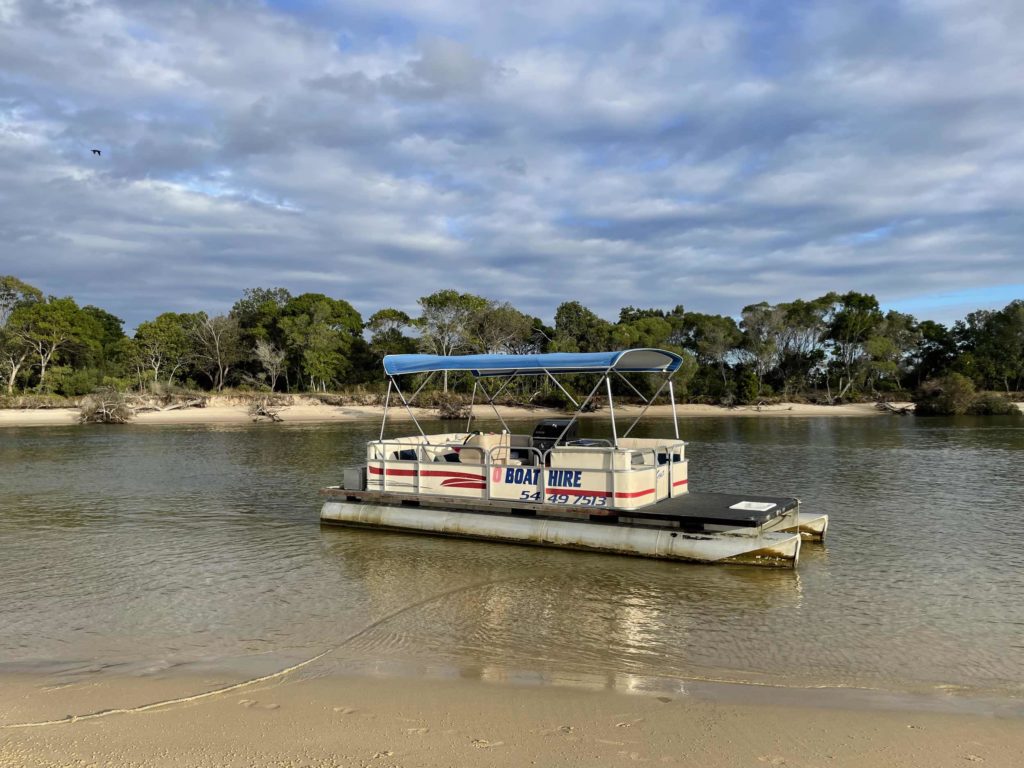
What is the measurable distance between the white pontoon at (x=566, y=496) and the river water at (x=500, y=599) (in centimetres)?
32

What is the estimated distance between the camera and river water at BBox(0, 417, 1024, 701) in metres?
6.37

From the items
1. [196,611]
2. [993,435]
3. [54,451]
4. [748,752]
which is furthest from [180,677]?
[993,435]

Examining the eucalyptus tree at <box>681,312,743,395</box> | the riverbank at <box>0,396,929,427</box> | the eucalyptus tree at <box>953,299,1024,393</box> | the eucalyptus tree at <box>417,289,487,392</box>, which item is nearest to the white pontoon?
the riverbank at <box>0,396,929,427</box>

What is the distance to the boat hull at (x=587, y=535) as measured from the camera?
9820mm

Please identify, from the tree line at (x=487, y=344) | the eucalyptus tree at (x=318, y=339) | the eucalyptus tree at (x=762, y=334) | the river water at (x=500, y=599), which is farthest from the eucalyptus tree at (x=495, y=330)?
the river water at (x=500, y=599)

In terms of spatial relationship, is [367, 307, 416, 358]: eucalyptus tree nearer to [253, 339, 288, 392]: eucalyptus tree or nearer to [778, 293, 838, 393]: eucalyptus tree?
[253, 339, 288, 392]: eucalyptus tree

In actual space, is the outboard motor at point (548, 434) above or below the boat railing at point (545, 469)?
above

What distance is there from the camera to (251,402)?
2089 inches

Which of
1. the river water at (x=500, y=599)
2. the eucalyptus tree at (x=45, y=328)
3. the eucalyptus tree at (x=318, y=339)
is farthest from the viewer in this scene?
the eucalyptus tree at (x=318, y=339)

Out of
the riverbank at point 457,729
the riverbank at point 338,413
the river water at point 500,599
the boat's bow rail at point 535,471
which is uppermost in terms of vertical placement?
the riverbank at point 338,413

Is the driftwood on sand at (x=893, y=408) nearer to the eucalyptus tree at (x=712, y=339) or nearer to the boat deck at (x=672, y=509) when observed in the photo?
the eucalyptus tree at (x=712, y=339)

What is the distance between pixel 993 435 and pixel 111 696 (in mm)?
40507

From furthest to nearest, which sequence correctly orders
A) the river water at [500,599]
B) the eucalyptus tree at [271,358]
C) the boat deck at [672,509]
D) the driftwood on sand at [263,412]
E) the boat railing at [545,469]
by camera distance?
the eucalyptus tree at [271,358] < the driftwood on sand at [263,412] < the boat railing at [545,469] < the boat deck at [672,509] < the river water at [500,599]

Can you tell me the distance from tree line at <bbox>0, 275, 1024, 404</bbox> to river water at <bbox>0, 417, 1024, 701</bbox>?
1637 inches
